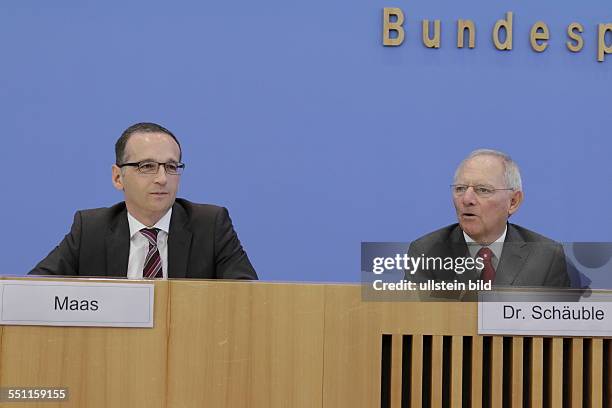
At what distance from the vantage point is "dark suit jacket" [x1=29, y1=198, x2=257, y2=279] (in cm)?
233

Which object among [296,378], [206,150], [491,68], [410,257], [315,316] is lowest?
[296,378]

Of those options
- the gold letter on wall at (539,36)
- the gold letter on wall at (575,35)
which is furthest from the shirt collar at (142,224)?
the gold letter on wall at (575,35)

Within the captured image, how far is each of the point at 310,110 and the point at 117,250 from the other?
4.50ft

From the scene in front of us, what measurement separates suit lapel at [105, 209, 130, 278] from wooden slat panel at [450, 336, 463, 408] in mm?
1004

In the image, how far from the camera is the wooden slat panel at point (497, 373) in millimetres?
1604

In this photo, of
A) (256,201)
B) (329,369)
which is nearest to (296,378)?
(329,369)

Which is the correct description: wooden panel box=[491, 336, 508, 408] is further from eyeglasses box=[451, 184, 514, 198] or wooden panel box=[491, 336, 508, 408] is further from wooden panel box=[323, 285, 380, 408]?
eyeglasses box=[451, 184, 514, 198]

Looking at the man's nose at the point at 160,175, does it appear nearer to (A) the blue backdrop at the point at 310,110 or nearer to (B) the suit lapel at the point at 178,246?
(B) the suit lapel at the point at 178,246

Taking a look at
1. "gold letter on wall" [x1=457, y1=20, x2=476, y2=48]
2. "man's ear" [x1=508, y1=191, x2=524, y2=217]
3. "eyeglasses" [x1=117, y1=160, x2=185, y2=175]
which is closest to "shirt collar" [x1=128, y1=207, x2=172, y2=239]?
"eyeglasses" [x1=117, y1=160, x2=185, y2=175]

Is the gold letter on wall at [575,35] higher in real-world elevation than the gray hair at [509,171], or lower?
higher

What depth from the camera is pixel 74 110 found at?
3.46 m

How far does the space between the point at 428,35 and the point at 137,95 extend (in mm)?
1142

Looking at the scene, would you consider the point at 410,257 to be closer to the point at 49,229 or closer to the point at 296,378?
→ the point at 296,378

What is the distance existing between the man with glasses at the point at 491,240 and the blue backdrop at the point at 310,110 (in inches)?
38.4
